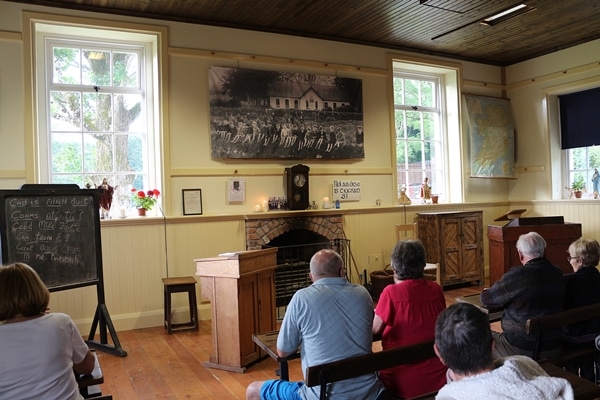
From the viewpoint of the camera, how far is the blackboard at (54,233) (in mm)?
3830

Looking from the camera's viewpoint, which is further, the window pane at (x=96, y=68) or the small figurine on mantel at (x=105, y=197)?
the window pane at (x=96, y=68)

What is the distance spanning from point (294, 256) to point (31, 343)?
4548 millimetres

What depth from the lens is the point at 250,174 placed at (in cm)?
587

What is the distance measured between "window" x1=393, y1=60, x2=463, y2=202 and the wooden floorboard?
12.6ft

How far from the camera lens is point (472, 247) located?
6961mm

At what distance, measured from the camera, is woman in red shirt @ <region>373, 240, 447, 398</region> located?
218 centimetres

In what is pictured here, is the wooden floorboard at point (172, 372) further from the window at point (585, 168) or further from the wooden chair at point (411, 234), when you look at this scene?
the window at point (585, 168)

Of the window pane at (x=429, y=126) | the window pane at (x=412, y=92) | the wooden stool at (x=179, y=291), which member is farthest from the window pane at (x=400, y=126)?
the wooden stool at (x=179, y=291)

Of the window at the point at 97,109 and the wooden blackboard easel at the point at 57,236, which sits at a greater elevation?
the window at the point at 97,109

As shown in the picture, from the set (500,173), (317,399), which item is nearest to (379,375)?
(317,399)

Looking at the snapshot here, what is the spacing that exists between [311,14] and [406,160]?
111 inches

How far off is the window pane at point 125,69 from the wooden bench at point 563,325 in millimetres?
4906

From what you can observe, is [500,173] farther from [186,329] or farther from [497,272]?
[186,329]

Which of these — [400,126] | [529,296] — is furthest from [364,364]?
[400,126]
